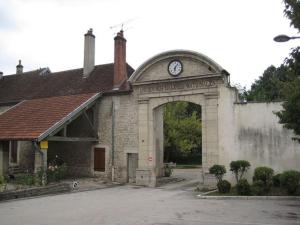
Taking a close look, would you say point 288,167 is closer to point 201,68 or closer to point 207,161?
point 207,161

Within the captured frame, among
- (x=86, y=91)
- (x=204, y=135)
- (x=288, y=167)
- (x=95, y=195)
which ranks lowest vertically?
(x=95, y=195)

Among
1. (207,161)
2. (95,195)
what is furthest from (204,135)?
(95,195)

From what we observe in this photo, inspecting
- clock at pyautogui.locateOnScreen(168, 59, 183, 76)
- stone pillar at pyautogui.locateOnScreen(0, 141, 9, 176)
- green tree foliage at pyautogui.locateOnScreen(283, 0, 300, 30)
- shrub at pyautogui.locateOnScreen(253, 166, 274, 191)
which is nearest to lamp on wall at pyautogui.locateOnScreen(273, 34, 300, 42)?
green tree foliage at pyautogui.locateOnScreen(283, 0, 300, 30)

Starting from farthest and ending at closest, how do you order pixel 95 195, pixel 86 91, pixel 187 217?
pixel 86 91 < pixel 95 195 < pixel 187 217

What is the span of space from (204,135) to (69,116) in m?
7.10

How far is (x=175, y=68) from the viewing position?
20609 millimetres

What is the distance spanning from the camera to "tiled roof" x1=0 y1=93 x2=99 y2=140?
20298 mm

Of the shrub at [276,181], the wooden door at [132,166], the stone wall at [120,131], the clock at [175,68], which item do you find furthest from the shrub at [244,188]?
the wooden door at [132,166]

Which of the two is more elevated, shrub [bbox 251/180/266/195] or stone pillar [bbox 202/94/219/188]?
stone pillar [bbox 202/94/219/188]

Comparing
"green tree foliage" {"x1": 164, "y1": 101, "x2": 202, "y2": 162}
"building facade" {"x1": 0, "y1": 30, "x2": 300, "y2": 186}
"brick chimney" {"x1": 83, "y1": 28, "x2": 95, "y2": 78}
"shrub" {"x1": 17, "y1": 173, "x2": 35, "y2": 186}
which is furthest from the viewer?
"green tree foliage" {"x1": 164, "y1": 101, "x2": 202, "y2": 162}

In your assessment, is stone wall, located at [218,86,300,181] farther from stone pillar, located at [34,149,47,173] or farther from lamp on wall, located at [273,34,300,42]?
stone pillar, located at [34,149,47,173]

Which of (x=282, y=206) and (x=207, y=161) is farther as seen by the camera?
(x=207, y=161)

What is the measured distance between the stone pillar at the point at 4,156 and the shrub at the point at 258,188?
13.5m

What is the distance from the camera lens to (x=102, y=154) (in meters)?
23.0
